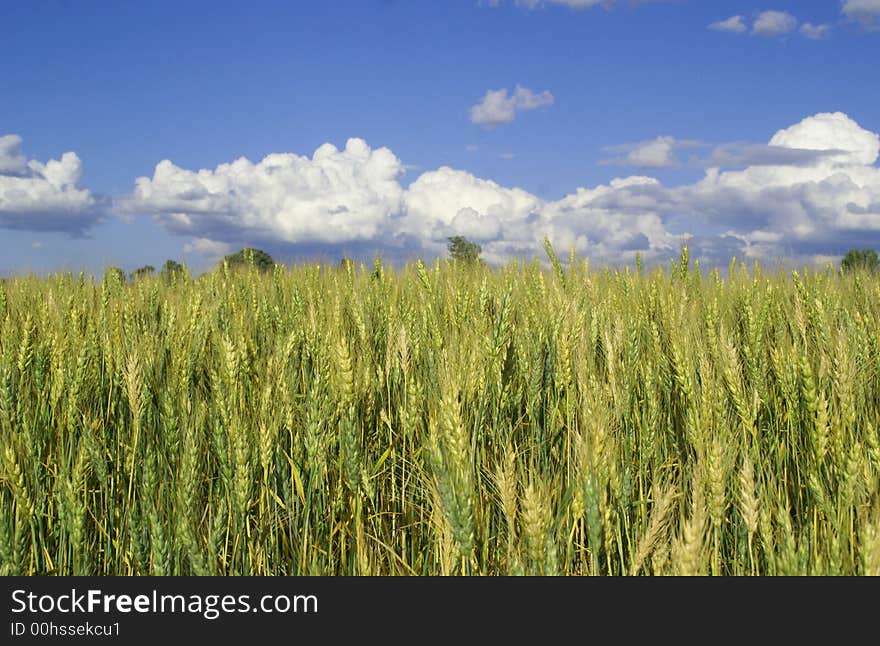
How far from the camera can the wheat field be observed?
133 cm

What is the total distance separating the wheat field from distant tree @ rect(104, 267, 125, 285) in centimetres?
106

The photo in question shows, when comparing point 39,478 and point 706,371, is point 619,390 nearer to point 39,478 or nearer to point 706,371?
point 706,371

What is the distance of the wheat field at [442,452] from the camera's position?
1331mm

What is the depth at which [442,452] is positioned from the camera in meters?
1.27

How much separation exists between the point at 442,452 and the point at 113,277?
3.04m

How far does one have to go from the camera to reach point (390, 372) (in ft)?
6.82

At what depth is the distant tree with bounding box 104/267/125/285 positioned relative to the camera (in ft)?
A: 11.6

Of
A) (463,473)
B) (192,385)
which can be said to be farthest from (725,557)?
(192,385)

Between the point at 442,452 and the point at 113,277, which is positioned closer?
the point at 442,452

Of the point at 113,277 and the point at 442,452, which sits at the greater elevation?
the point at 113,277

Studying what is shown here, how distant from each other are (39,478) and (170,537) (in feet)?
1.80

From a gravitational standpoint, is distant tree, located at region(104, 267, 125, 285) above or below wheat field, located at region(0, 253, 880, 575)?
above

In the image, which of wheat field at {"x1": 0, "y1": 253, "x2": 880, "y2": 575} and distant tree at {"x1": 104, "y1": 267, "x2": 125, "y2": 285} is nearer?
wheat field at {"x1": 0, "y1": 253, "x2": 880, "y2": 575}

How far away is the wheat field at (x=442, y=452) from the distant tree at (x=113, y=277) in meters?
1.06
